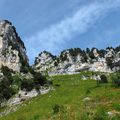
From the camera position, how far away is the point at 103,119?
49438mm

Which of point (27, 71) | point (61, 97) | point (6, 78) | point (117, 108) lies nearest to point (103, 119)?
point (117, 108)

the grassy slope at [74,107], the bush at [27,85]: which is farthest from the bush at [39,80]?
the grassy slope at [74,107]

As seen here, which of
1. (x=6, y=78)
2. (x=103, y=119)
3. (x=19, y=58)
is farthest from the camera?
(x=19, y=58)

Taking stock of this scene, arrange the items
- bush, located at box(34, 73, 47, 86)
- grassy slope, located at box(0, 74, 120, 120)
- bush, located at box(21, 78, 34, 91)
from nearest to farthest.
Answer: grassy slope, located at box(0, 74, 120, 120), bush, located at box(21, 78, 34, 91), bush, located at box(34, 73, 47, 86)

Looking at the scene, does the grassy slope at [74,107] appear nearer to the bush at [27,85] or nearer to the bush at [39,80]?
the bush at [27,85]

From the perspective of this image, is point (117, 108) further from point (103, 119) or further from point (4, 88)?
point (4, 88)

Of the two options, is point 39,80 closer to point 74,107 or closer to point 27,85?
point 27,85

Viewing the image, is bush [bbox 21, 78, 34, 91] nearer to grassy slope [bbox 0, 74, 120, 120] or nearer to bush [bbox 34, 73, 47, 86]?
bush [bbox 34, 73, 47, 86]

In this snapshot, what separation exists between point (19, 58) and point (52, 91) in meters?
54.4

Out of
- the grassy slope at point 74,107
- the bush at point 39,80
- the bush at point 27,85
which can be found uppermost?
the bush at point 39,80

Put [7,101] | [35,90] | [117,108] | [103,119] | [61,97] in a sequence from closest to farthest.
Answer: [103,119], [117,108], [61,97], [7,101], [35,90]

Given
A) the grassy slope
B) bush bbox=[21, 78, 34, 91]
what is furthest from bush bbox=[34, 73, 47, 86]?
the grassy slope

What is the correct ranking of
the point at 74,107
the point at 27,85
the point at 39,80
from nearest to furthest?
the point at 74,107
the point at 27,85
the point at 39,80

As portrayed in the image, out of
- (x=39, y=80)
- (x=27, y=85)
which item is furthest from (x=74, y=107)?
(x=39, y=80)
